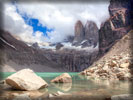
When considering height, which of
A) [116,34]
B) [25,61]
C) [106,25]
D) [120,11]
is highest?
[120,11]

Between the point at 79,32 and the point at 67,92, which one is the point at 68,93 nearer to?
the point at 67,92

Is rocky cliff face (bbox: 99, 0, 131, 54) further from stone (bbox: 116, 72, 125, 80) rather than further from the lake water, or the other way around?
the lake water

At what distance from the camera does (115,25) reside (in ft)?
299

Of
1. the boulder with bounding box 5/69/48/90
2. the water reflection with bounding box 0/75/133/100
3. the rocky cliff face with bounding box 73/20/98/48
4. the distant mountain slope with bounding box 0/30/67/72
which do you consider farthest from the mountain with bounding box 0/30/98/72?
the water reflection with bounding box 0/75/133/100

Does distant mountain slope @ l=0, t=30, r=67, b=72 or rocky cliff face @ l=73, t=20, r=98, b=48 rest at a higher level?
rocky cliff face @ l=73, t=20, r=98, b=48

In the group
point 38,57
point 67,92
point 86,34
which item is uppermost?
point 86,34

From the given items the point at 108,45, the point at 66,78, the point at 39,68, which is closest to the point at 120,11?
the point at 108,45

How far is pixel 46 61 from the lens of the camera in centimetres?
13950

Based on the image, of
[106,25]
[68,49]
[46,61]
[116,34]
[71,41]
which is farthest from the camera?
[71,41]

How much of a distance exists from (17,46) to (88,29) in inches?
3650

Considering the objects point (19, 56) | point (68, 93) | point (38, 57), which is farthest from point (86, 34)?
point (68, 93)

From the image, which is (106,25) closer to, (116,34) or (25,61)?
(116,34)

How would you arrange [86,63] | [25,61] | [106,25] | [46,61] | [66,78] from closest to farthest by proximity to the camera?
[66,78] < [106,25] < [25,61] < [46,61] < [86,63]

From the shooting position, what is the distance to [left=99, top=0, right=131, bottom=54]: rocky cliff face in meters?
84.9
